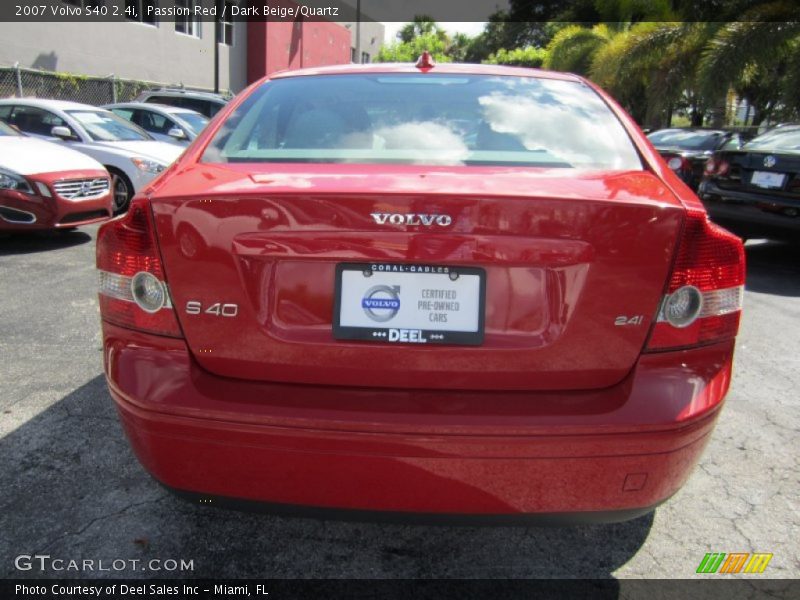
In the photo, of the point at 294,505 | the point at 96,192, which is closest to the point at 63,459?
the point at 294,505

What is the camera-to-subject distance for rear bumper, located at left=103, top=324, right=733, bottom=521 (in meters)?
1.64

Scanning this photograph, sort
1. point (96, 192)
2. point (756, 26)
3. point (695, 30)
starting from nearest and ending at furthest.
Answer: point (96, 192), point (756, 26), point (695, 30)

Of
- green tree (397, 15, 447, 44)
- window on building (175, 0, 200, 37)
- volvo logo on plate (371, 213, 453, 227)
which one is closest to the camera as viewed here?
volvo logo on plate (371, 213, 453, 227)

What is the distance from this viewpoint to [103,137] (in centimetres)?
854

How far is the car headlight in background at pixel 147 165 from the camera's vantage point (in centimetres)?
799

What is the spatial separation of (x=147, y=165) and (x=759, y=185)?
678cm

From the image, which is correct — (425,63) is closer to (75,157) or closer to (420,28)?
(75,157)

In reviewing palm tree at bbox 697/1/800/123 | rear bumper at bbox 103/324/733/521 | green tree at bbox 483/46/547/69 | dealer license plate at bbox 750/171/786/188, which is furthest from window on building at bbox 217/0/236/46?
rear bumper at bbox 103/324/733/521

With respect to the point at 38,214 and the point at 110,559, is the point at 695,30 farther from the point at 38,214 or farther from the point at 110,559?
the point at 110,559

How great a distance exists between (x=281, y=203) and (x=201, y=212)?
0.21 m

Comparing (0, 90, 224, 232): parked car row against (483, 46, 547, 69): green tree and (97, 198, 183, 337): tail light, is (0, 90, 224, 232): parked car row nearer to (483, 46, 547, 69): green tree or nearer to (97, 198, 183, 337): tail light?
(97, 198, 183, 337): tail light

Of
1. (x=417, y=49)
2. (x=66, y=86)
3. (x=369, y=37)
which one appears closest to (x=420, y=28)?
(x=417, y=49)

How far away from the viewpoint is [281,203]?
1.64 meters

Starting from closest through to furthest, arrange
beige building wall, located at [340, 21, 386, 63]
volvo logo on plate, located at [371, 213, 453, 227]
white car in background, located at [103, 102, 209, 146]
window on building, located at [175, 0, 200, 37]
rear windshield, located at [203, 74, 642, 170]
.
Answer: volvo logo on plate, located at [371, 213, 453, 227], rear windshield, located at [203, 74, 642, 170], white car in background, located at [103, 102, 209, 146], window on building, located at [175, 0, 200, 37], beige building wall, located at [340, 21, 386, 63]
